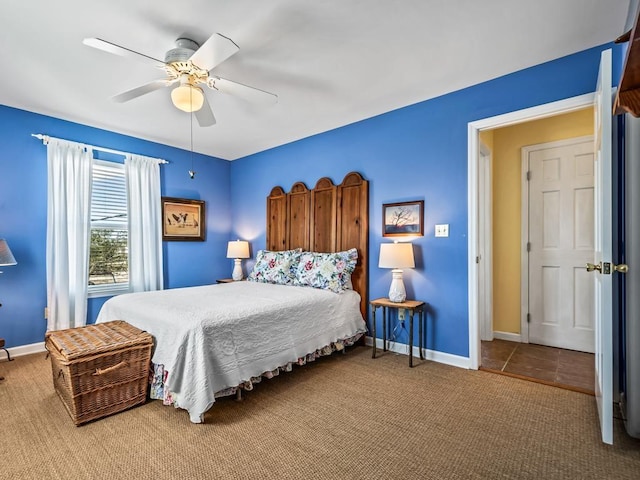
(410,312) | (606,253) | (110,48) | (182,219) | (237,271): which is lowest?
(410,312)

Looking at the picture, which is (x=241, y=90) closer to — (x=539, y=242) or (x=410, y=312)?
(x=410, y=312)

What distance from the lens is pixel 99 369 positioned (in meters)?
2.12

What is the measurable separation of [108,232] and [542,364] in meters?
4.86

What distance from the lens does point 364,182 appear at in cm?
367

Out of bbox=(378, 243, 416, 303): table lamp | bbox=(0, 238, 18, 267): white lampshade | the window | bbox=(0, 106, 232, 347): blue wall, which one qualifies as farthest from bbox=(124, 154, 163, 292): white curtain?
bbox=(378, 243, 416, 303): table lamp

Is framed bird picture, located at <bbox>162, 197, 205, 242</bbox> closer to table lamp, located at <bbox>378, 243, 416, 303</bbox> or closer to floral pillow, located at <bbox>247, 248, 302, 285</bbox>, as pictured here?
floral pillow, located at <bbox>247, 248, 302, 285</bbox>

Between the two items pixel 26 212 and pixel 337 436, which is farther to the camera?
pixel 26 212

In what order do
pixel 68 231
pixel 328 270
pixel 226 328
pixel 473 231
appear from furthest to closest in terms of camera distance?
pixel 68 231, pixel 328 270, pixel 473 231, pixel 226 328

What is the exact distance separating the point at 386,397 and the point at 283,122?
9.85ft

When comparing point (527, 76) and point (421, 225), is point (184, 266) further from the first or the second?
point (527, 76)

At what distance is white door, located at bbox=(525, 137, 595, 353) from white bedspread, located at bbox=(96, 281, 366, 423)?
209 centimetres

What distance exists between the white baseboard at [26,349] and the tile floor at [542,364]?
439 cm

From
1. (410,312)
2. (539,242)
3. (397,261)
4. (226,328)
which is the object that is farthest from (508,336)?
(226,328)

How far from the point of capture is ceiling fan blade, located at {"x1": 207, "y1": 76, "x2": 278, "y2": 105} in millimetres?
2387
